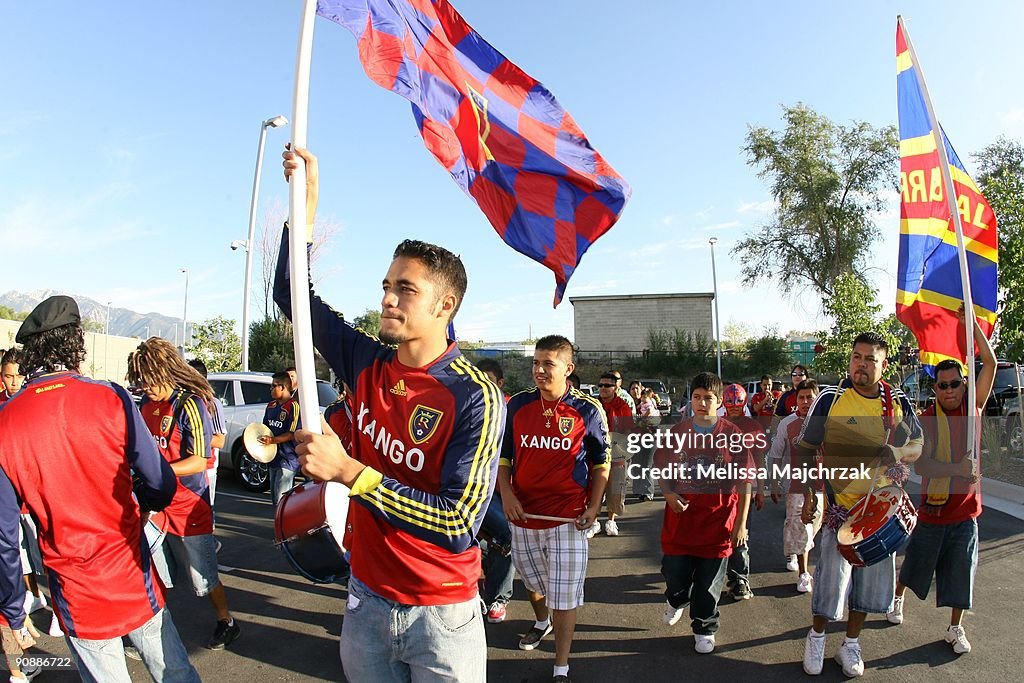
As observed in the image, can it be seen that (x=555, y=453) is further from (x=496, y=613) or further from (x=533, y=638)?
(x=496, y=613)

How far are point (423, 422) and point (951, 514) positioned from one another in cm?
421

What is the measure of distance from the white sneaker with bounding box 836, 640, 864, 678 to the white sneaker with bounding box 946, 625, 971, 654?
32.0 inches

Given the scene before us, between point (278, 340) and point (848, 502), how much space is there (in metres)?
28.0

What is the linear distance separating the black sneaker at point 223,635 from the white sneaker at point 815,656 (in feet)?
12.8

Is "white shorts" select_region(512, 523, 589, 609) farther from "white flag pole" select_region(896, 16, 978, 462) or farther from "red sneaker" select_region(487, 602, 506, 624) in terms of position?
"white flag pole" select_region(896, 16, 978, 462)

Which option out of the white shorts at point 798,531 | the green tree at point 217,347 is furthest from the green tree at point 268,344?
the white shorts at point 798,531

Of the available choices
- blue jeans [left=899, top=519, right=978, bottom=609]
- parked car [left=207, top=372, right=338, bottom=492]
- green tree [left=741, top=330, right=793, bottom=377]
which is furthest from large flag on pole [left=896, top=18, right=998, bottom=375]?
green tree [left=741, top=330, right=793, bottom=377]

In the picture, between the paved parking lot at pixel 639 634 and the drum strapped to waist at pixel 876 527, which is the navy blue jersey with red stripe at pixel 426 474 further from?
the drum strapped to waist at pixel 876 527

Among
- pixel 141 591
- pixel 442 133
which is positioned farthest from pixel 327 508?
pixel 442 133

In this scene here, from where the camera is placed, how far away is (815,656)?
432 centimetres

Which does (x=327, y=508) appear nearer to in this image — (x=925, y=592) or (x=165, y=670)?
(x=165, y=670)

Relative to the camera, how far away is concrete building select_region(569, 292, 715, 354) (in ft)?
128

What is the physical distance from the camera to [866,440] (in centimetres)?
436

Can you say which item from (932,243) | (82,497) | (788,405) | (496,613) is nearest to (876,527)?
(932,243)
